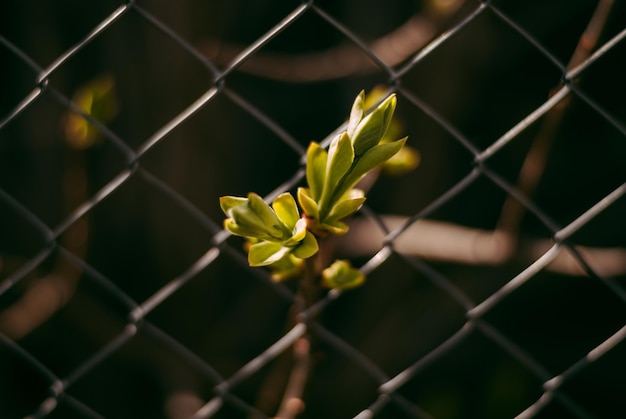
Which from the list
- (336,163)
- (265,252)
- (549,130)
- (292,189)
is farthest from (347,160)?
(292,189)

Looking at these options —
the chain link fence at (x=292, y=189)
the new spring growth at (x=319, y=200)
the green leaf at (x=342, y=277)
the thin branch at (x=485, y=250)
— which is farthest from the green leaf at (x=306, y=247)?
the chain link fence at (x=292, y=189)

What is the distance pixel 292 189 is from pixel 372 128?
1.00 meters

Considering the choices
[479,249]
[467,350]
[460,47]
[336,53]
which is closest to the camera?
[479,249]

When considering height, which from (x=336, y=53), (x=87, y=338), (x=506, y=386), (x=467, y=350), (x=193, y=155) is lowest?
(x=506, y=386)

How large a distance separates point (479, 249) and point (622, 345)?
68cm

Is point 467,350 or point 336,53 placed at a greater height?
point 336,53

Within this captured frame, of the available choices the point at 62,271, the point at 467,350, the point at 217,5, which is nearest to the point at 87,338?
the point at 62,271

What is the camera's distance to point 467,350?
190 cm

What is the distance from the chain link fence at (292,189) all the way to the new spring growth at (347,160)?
97cm

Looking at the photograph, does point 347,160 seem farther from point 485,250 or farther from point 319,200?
point 485,250

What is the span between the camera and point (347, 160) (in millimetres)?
522

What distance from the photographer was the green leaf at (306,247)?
21.8 inches

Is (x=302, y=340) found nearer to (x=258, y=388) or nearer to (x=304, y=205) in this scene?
(x=304, y=205)

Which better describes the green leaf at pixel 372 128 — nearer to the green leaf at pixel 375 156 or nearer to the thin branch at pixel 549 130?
the green leaf at pixel 375 156
